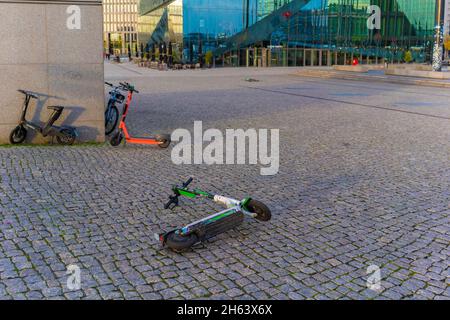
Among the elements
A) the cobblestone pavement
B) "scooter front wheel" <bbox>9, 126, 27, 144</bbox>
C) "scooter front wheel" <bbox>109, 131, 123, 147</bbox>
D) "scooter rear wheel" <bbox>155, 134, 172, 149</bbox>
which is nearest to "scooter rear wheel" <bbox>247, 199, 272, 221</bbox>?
the cobblestone pavement

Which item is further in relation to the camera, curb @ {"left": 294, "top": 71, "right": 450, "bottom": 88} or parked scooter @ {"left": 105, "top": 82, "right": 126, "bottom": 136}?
curb @ {"left": 294, "top": 71, "right": 450, "bottom": 88}

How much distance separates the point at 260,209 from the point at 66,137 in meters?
5.65

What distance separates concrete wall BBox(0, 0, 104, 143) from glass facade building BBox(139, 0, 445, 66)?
1735 inches

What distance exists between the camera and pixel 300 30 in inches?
2451

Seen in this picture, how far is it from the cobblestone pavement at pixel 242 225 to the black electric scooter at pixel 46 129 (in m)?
0.37

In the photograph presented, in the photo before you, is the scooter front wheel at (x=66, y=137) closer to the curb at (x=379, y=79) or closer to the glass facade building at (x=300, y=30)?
the curb at (x=379, y=79)

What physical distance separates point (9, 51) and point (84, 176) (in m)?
3.72

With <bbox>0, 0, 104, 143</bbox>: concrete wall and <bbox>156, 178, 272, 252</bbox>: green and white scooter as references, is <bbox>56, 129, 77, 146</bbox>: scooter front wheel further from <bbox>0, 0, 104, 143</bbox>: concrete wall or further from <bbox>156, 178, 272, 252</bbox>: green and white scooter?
<bbox>156, 178, 272, 252</bbox>: green and white scooter

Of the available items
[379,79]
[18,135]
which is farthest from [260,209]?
[379,79]

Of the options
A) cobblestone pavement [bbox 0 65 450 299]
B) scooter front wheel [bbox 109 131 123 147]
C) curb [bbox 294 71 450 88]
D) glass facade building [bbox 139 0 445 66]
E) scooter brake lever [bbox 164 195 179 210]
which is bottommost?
cobblestone pavement [bbox 0 65 450 299]

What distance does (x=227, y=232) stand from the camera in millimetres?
5695

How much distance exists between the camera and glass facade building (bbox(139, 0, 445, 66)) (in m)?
56.9
